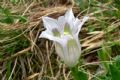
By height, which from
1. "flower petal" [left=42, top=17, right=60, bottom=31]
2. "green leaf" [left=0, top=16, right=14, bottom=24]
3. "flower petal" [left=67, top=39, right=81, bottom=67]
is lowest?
"green leaf" [left=0, top=16, right=14, bottom=24]

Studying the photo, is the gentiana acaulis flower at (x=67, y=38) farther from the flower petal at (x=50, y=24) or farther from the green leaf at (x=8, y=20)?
the green leaf at (x=8, y=20)

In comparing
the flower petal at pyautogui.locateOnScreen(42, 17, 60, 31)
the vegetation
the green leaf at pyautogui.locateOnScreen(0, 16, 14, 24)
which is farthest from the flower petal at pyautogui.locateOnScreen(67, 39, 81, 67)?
the green leaf at pyautogui.locateOnScreen(0, 16, 14, 24)

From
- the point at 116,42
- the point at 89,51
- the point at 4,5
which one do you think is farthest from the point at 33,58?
the point at 4,5

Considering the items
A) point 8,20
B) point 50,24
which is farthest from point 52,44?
point 50,24

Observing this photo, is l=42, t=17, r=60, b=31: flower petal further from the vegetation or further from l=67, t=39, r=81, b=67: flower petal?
the vegetation

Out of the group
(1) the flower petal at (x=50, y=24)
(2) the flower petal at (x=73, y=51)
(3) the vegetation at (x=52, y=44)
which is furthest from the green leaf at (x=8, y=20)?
(2) the flower petal at (x=73, y=51)

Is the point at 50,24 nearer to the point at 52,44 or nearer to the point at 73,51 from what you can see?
the point at 73,51

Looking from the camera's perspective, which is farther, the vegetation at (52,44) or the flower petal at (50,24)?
the vegetation at (52,44)

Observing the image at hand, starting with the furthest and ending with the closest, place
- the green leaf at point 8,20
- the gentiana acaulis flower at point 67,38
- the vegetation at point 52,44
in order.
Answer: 1. the green leaf at point 8,20
2. the vegetation at point 52,44
3. the gentiana acaulis flower at point 67,38
